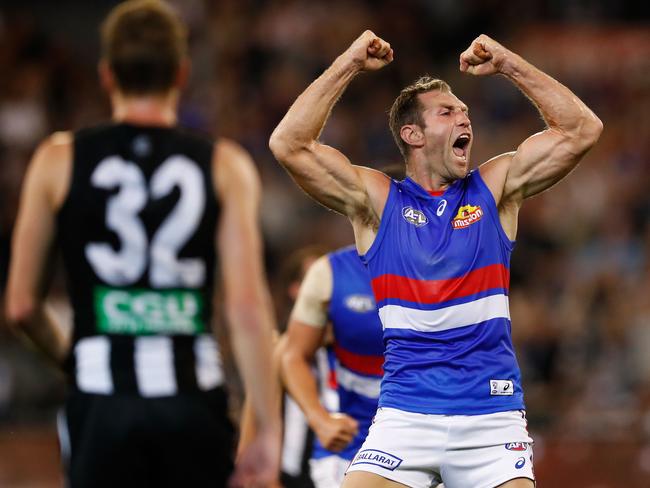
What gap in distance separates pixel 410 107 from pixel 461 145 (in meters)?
0.34

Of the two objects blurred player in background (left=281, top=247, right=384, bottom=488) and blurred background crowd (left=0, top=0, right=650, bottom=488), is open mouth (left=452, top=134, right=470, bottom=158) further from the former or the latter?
blurred background crowd (left=0, top=0, right=650, bottom=488)

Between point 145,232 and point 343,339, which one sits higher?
point 145,232

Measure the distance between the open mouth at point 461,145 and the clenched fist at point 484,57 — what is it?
11.9 inches

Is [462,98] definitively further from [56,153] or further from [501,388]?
[56,153]

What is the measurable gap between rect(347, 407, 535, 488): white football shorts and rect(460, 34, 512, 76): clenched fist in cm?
159

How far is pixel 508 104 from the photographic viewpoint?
1505 cm

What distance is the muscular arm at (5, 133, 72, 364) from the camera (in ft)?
13.7

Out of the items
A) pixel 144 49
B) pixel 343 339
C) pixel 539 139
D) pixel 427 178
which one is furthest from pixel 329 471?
pixel 144 49

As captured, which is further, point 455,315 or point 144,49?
point 455,315

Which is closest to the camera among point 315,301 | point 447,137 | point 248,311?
point 248,311

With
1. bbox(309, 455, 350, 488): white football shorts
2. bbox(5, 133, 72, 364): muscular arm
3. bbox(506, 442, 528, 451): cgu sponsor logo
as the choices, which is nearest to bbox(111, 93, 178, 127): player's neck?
bbox(5, 133, 72, 364): muscular arm

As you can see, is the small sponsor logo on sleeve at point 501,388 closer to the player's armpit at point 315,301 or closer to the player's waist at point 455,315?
the player's waist at point 455,315

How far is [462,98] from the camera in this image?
15352 mm

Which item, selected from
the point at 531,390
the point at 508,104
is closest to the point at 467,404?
the point at 531,390
